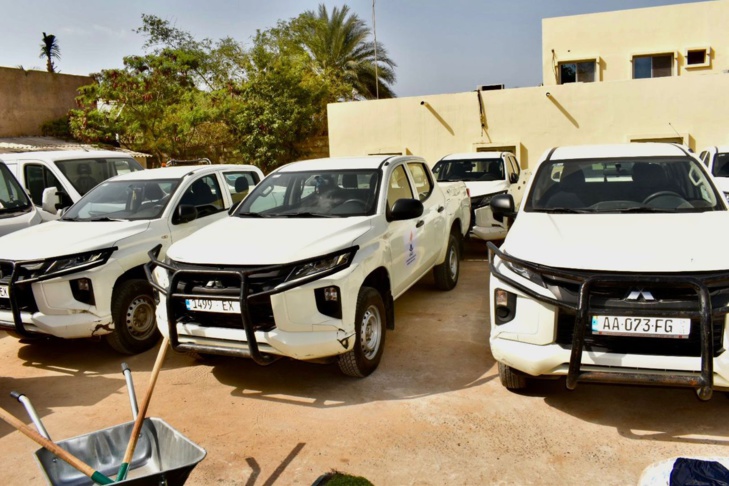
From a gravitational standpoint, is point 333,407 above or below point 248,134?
below

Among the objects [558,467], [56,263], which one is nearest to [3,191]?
[56,263]

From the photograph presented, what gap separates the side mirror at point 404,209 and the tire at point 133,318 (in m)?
2.45

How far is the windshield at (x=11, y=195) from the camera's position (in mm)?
6938

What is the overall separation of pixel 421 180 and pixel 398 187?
0.92 m

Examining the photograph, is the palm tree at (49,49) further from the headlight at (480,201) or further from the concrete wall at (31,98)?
the headlight at (480,201)

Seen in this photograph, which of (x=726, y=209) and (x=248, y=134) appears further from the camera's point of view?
(x=248, y=134)

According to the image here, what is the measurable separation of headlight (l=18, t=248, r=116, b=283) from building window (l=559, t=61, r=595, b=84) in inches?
840

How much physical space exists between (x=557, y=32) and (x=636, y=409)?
69.7 ft

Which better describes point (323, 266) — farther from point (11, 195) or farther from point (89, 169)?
point (89, 169)

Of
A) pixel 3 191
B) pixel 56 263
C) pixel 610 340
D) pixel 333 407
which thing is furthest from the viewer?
pixel 3 191

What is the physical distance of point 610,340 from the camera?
3605 mm

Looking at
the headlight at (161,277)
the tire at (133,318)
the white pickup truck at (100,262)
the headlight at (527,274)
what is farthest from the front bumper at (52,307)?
the headlight at (527,274)

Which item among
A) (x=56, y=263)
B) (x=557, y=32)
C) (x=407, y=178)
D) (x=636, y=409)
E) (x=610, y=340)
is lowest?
(x=636, y=409)

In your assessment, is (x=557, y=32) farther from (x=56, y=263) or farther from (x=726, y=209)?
(x=56, y=263)
